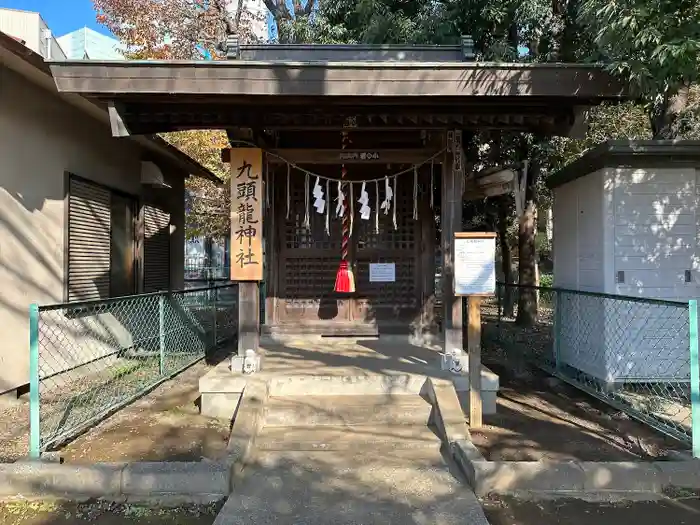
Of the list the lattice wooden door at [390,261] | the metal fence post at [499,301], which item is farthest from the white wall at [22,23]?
the metal fence post at [499,301]

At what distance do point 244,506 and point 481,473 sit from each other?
5.60 ft

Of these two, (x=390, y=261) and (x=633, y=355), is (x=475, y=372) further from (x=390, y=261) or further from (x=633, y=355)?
(x=390, y=261)

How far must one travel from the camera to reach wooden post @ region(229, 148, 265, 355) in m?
5.68

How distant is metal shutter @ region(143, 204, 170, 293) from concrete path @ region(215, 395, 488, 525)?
5.14 metres

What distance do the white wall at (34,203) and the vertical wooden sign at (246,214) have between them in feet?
7.73

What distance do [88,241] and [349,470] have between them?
5.33 meters

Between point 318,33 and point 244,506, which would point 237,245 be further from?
point 318,33

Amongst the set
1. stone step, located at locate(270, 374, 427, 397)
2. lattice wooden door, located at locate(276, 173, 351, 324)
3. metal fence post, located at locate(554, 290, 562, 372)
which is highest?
lattice wooden door, located at locate(276, 173, 351, 324)

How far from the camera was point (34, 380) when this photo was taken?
3734 mm

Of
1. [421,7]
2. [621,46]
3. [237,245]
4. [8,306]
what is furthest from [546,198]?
[8,306]

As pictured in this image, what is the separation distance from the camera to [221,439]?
466cm

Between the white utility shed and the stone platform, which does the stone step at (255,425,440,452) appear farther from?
the white utility shed

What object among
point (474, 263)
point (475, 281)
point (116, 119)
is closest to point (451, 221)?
point (474, 263)

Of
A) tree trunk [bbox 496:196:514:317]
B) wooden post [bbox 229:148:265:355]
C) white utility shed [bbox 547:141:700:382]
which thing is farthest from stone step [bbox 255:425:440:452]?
tree trunk [bbox 496:196:514:317]
